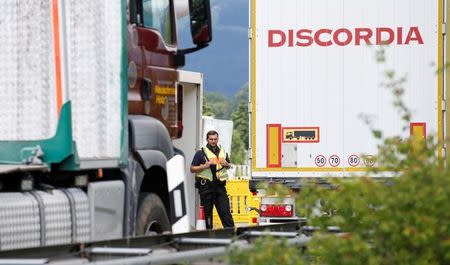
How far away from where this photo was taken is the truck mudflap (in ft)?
38.3

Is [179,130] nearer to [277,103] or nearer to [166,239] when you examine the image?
[166,239]

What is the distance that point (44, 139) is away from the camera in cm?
1036

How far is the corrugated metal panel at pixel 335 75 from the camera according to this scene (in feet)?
57.0

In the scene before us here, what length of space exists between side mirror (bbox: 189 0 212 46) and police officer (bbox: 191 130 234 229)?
7.30m

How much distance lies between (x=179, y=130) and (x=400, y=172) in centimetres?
580

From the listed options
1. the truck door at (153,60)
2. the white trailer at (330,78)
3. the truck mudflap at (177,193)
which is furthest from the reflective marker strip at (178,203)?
the white trailer at (330,78)

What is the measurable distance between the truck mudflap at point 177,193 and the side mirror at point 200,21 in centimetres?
123

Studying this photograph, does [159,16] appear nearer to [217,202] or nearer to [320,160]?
[320,160]

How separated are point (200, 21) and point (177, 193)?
1.68 m

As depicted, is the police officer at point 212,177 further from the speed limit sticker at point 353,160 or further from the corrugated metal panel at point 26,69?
the corrugated metal panel at point 26,69

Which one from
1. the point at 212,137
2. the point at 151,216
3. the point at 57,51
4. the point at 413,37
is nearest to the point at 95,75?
the point at 57,51

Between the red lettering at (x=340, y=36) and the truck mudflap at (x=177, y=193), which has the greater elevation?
the red lettering at (x=340, y=36)

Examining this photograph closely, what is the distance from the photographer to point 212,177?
19.8 m

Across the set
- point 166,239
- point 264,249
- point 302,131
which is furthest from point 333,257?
point 302,131
